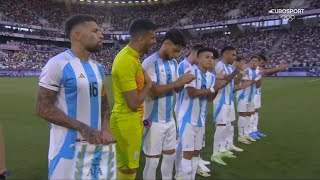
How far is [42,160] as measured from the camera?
6.71 meters

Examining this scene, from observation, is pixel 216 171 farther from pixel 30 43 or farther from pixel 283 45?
pixel 30 43

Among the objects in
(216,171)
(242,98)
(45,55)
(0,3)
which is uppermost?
(0,3)

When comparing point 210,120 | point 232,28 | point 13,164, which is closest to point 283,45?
point 232,28

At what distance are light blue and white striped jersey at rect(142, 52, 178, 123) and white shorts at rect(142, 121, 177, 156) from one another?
0.09 metres

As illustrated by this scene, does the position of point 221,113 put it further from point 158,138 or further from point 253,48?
point 253,48

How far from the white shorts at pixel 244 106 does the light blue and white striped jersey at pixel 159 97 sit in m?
4.84

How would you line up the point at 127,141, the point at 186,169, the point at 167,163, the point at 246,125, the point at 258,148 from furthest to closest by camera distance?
the point at 246,125
the point at 258,148
the point at 186,169
the point at 167,163
the point at 127,141

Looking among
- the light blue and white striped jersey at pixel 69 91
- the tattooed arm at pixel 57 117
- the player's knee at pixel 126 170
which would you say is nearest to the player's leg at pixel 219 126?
the player's knee at pixel 126 170

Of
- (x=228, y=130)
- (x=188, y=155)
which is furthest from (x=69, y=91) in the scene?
(x=228, y=130)

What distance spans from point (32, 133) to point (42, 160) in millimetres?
3088

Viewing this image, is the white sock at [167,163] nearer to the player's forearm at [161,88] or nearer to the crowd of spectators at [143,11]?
the player's forearm at [161,88]

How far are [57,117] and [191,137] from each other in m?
2.72

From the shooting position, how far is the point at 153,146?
4301 millimetres

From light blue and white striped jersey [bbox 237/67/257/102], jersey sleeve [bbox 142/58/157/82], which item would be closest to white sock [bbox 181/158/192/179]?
jersey sleeve [bbox 142/58/157/82]
